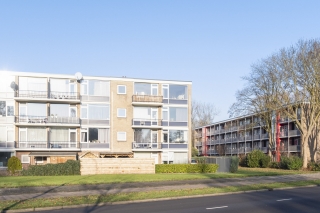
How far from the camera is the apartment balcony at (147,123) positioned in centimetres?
4678

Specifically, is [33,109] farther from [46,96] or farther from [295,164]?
[295,164]

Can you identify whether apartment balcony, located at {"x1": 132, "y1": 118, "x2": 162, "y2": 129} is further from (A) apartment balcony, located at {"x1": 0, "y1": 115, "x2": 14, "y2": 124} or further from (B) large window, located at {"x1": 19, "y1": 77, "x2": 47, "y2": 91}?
(A) apartment balcony, located at {"x1": 0, "y1": 115, "x2": 14, "y2": 124}

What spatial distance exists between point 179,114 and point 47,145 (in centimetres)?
1619

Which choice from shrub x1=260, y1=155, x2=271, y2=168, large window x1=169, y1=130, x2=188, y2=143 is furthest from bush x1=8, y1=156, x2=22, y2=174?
shrub x1=260, y1=155, x2=271, y2=168

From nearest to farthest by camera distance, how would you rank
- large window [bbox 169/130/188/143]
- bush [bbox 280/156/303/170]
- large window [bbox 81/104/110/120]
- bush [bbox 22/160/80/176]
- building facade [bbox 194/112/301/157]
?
1. bush [bbox 22/160/80/176]
2. large window [bbox 81/104/110/120]
3. bush [bbox 280/156/303/170]
4. large window [bbox 169/130/188/143]
5. building facade [bbox 194/112/301/157]

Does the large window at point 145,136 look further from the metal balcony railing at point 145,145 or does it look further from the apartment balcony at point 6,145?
the apartment balcony at point 6,145

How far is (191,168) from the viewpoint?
3956cm

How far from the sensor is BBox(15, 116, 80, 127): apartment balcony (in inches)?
1710

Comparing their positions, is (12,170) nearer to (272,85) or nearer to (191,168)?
(191,168)

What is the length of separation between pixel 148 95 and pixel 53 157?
13147 mm

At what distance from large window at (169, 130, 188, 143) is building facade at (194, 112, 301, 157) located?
1507 cm

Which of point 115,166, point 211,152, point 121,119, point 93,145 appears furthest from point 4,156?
point 211,152

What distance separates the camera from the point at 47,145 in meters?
44.0

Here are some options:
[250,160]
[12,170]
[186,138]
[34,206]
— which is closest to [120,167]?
[12,170]
